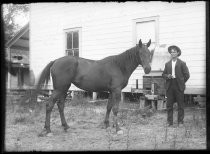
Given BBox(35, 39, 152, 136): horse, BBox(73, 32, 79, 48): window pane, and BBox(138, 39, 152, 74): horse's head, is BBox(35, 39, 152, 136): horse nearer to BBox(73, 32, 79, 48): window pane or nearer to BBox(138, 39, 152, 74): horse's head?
BBox(138, 39, 152, 74): horse's head

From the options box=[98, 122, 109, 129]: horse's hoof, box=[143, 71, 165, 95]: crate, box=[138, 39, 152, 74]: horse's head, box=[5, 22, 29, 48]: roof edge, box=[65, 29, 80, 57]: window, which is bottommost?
box=[98, 122, 109, 129]: horse's hoof

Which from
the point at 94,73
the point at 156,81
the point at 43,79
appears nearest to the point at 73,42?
the point at 156,81

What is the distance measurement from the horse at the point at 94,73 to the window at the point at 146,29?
10.7 feet

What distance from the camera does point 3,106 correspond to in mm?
1535

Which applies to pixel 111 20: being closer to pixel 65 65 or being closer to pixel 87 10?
pixel 87 10

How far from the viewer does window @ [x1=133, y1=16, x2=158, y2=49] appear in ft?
30.3

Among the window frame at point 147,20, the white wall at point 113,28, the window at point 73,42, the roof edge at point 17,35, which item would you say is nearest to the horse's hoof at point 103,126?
the white wall at point 113,28

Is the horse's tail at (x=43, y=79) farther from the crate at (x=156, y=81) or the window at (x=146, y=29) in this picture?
the window at (x=146, y=29)

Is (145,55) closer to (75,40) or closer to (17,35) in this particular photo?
(75,40)

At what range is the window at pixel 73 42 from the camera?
37.7 ft

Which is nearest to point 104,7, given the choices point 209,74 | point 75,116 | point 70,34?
point 70,34

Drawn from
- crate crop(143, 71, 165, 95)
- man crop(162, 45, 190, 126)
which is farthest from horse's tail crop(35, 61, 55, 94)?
crate crop(143, 71, 165, 95)

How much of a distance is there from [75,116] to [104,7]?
4904 millimetres

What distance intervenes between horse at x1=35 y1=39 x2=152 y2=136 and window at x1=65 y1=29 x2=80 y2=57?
5.43 m
